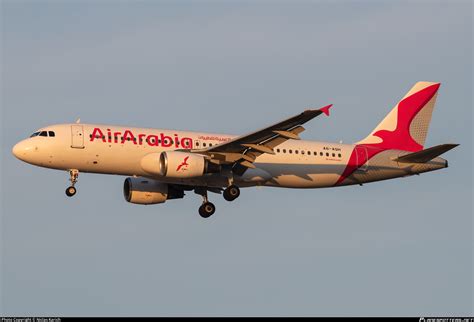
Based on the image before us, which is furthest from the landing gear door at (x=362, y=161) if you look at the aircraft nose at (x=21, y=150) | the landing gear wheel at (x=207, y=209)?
the aircraft nose at (x=21, y=150)

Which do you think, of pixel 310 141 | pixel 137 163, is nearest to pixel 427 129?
pixel 310 141

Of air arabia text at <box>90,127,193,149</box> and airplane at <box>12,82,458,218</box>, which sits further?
air arabia text at <box>90,127,193,149</box>

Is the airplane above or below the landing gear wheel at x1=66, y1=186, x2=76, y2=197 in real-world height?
above

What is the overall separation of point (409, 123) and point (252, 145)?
11783mm

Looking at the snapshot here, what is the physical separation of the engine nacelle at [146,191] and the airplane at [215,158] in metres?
0.05

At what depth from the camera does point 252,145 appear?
52656 mm

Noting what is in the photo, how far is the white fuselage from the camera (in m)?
52.7

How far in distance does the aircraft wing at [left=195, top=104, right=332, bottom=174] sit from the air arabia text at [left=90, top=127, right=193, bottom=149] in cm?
133

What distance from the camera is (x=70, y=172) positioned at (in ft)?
174

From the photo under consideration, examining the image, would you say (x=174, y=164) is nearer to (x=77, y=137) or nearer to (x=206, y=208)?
(x=77, y=137)

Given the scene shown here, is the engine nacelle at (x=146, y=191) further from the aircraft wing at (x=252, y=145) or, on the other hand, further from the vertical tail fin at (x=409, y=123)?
the vertical tail fin at (x=409, y=123)

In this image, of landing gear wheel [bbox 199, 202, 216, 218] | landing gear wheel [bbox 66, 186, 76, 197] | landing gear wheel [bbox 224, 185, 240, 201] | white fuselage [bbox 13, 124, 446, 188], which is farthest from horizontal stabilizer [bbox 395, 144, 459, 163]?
landing gear wheel [bbox 66, 186, 76, 197]

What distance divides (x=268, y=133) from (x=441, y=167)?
10671 millimetres

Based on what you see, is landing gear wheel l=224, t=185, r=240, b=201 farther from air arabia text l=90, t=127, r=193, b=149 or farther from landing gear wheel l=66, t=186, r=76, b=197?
landing gear wheel l=66, t=186, r=76, b=197
